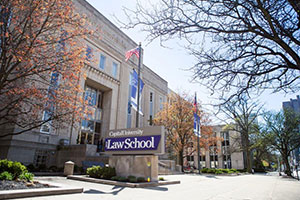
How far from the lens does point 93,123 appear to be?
2858 cm

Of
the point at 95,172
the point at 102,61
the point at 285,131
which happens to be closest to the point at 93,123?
the point at 102,61

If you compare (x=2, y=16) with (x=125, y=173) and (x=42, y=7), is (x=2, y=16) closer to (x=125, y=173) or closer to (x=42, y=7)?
(x=42, y=7)

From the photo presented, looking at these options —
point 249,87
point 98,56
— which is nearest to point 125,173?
point 249,87

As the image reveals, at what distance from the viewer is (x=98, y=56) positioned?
2831 centimetres

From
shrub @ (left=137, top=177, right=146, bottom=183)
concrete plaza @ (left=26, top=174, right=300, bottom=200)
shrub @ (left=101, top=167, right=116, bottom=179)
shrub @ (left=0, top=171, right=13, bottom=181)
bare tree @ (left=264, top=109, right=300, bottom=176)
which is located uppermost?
bare tree @ (left=264, top=109, right=300, bottom=176)

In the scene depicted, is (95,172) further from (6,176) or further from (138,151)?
(6,176)

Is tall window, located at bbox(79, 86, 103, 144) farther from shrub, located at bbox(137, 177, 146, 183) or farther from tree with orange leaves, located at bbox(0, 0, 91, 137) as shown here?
shrub, located at bbox(137, 177, 146, 183)

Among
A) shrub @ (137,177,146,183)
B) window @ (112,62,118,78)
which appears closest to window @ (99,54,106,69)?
window @ (112,62,118,78)

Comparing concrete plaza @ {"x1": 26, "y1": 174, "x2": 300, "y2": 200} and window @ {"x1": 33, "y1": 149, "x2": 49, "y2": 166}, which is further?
window @ {"x1": 33, "y1": 149, "x2": 49, "y2": 166}

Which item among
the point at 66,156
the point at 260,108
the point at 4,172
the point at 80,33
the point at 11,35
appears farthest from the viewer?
the point at 260,108

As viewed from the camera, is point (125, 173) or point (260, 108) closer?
point (125, 173)

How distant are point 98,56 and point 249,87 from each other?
78.5 feet

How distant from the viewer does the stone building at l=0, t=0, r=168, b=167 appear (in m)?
18.9

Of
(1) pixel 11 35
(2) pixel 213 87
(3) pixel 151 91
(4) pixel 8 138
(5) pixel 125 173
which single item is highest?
(3) pixel 151 91
